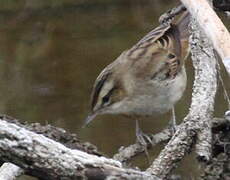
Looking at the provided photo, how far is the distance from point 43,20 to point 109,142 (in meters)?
4.12

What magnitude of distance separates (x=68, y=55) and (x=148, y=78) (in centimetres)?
481

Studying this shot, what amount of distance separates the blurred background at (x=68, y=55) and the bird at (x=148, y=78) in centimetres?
124

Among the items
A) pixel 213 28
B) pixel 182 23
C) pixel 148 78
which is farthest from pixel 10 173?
pixel 182 23

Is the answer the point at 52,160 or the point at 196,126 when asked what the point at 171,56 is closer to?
the point at 196,126

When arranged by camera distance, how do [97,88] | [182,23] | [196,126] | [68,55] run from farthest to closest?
[68,55], [182,23], [97,88], [196,126]

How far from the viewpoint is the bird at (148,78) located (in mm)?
5465

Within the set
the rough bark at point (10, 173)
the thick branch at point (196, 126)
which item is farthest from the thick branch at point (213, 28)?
the rough bark at point (10, 173)

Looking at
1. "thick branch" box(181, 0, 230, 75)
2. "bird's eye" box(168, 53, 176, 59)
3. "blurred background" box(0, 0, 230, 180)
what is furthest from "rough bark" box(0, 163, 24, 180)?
"blurred background" box(0, 0, 230, 180)

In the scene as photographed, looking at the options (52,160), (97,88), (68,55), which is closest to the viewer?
(52,160)

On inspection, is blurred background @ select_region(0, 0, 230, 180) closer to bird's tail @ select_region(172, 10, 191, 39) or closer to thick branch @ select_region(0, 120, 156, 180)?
bird's tail @ select_region(172, 10, 191, 39)

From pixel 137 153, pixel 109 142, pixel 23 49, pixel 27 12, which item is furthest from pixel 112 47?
pixel 137 153

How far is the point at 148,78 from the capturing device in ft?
18.7

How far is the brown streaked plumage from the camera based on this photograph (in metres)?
5.46

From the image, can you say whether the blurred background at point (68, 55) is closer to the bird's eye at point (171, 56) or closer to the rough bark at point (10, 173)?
the bird's eye at point (171, 56)
